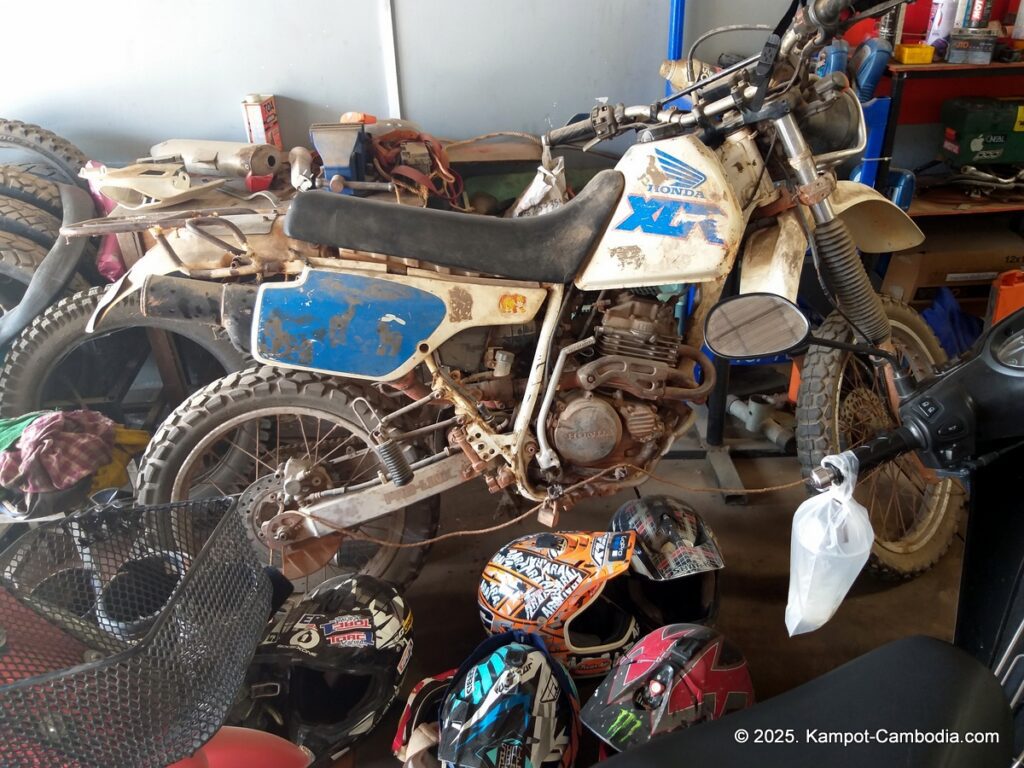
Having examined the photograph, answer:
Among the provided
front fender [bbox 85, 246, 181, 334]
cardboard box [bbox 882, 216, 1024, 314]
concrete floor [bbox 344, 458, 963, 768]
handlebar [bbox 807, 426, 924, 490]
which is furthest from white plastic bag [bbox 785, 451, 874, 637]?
cardboard box [bbox 882, 216, 1024, 314]

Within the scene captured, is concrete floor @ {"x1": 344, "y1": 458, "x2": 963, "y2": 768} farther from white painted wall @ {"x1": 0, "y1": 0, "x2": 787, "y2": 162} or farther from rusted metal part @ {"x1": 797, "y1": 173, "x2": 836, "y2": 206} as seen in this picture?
white painted wall @ {"x1": 0, "y1": 0, "x2": 787, "y2": 162}

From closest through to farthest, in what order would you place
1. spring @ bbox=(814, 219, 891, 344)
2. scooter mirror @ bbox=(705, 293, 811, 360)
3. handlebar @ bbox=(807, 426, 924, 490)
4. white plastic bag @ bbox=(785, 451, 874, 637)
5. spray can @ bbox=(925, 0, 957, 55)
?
handlebar @ bbox=(807, 426, 924, 490) < white plastic bag @ bbox=(785, 451, 874, 637) < scooter mirror @ bbox=(705, 293, 811, 360) < spring @ bbox=(814, 219, 891, 344) < spray can @ bbox=(925, 0, 957, 55)

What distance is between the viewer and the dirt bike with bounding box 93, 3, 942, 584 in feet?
4.87

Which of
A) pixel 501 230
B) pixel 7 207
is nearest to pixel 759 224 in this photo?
pixel 501 230

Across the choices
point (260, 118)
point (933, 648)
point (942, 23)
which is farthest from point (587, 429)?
point (942, 23)

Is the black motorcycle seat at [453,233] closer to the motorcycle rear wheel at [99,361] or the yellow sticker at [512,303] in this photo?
the yellow sticker at [512,303]

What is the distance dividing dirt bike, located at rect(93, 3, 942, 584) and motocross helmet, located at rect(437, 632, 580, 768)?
398mm

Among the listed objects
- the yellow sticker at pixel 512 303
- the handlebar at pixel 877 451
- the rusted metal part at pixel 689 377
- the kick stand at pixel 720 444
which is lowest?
the kick stand at pixel 720 444

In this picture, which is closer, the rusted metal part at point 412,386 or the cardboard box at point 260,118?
the rusted metal part at point 412,386

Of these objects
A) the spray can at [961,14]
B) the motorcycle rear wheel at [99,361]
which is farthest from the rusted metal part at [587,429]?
the spray can at [961,14]

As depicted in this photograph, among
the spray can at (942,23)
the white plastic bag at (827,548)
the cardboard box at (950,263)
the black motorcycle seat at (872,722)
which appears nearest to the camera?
the black motorcycle seat at (872,722)

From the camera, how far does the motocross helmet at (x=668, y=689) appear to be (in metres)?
1.32

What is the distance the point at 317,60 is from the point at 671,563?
2155 millimetres

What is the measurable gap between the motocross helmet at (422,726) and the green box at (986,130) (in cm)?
281
